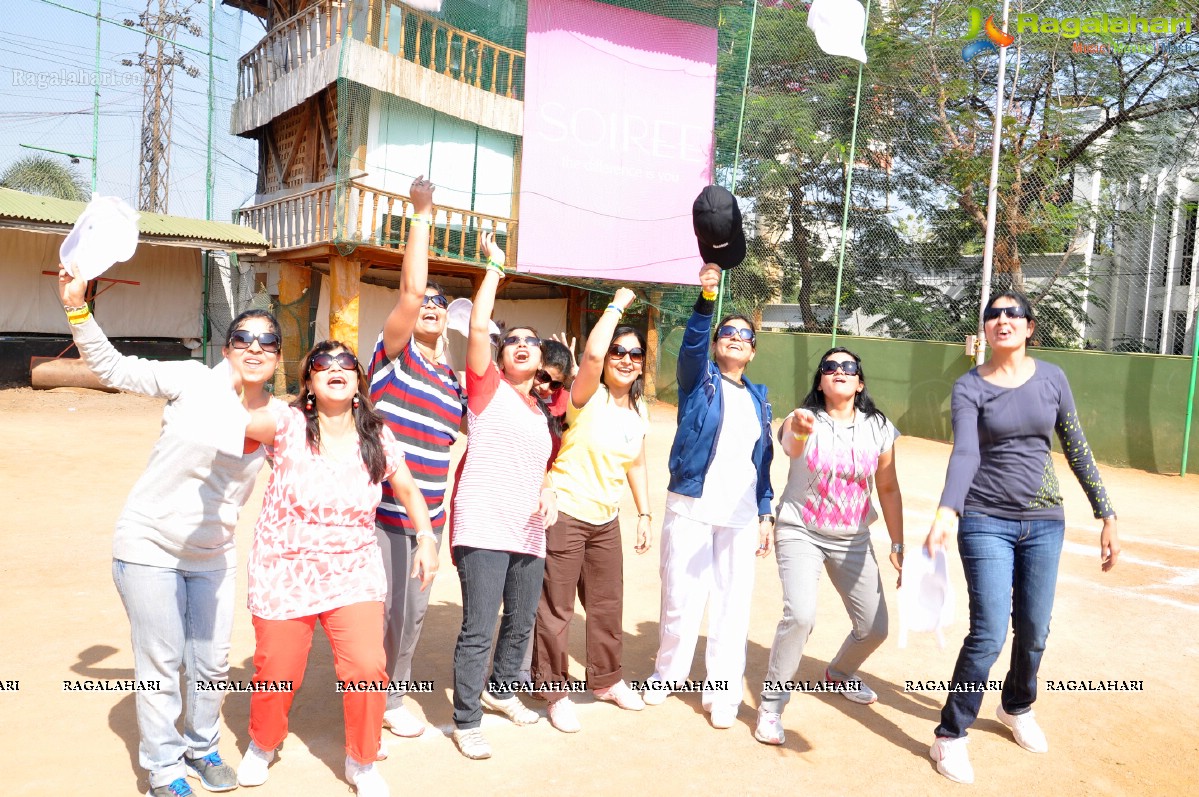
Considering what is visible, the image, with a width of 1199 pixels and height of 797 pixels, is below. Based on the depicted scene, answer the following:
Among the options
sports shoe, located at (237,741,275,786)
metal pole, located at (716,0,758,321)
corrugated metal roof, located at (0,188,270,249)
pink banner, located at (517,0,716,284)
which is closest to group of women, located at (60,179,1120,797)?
sports shoe, located at (237,741,275,786)

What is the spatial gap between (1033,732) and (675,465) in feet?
5.77

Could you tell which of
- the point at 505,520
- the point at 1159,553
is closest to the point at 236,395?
the point at 505,520

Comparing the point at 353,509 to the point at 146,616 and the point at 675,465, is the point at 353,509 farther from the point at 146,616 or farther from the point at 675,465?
the point at 675,465

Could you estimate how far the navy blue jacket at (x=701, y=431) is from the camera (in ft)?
11.6

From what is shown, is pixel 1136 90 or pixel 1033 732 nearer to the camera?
pixel 1033 732


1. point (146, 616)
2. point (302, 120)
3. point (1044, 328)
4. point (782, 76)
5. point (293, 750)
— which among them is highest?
point (782, 76)

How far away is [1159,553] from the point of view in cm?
696

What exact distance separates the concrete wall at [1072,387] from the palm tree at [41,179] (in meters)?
14.7

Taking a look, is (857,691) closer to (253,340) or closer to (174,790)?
(174,790)

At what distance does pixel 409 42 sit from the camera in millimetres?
14047

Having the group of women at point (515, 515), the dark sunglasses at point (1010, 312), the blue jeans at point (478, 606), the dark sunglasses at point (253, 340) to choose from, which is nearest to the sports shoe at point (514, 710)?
the group of women at point (515, 515)

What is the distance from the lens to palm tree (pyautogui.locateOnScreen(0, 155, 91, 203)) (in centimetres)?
1852

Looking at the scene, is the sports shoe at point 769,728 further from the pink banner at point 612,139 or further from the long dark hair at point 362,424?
the pink banner at point 612,139

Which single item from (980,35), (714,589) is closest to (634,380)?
(714,589)
